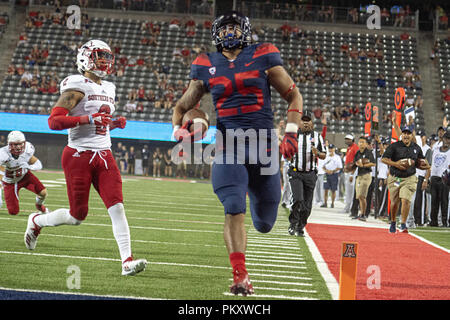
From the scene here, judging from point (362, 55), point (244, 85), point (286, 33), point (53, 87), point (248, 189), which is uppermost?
point (286, 33)

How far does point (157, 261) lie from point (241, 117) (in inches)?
89.1

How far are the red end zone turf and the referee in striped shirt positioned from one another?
1.17ft

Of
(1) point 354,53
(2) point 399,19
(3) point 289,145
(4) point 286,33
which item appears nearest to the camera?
(3) point 289,145

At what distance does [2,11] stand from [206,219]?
30.3m

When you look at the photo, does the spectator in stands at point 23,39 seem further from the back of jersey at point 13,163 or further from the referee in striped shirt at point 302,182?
the referee in striped shirt at point 302,182

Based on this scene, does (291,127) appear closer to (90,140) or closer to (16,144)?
(90,140)

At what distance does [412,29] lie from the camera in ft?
115

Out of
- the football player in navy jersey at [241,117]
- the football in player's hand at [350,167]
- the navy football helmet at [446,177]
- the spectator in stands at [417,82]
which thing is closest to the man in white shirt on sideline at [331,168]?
the football in player's hand at [350,167]

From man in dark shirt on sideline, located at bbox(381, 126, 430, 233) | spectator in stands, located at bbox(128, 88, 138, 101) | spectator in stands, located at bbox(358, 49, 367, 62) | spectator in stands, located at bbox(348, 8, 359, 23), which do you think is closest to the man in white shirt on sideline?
man in dark shirt on sideline, located at bbox(381, 126, 430, 233)

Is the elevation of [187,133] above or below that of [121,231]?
above

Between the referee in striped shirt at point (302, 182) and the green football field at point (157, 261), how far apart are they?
0.31 m

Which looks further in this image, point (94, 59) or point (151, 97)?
point (151, 97)

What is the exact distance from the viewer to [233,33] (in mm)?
4742

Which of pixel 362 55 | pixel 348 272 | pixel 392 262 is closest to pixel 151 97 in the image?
pixel 362 55
